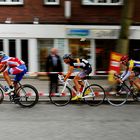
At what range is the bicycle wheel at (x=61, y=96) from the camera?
1218cm

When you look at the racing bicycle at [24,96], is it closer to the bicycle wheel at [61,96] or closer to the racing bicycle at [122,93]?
the bicycle wheel at [61,96]

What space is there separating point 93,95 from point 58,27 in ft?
24.4

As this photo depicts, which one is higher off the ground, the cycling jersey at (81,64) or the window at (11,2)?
the window at (11,2)

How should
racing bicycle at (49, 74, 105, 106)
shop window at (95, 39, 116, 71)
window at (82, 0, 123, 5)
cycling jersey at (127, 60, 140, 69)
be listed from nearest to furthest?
racing bicycle at (49, 74, 105, 106) < cycling jersey at (127, 60, 140, 69) < window at (82, 0, 123, 5) < shop window at (95, 39, 116, 71)

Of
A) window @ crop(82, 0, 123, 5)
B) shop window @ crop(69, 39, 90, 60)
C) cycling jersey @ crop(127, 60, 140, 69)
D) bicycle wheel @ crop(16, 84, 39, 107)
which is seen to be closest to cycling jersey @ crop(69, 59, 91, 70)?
cycling jersey @ crop(127, 60, 140, 69)

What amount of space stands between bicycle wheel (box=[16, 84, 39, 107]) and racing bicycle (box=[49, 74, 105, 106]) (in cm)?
69

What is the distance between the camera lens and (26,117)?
34.2 ft

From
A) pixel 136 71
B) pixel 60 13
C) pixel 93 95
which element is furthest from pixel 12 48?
pixel 136 71

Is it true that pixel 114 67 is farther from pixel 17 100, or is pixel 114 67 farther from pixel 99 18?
pixel 99 18

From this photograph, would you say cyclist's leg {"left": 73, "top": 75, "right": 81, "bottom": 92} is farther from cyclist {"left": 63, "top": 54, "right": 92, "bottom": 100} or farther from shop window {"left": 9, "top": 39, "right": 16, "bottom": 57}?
shop window {"left": 9, "top": 39, "right": 16, "bottom": 57}

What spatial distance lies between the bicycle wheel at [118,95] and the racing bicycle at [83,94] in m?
0.33

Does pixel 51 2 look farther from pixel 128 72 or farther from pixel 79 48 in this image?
pixel 128 72

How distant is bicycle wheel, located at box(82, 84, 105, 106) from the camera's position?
479 inches

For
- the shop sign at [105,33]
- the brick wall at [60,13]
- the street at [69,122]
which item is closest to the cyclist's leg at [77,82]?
the street at [69,122]
